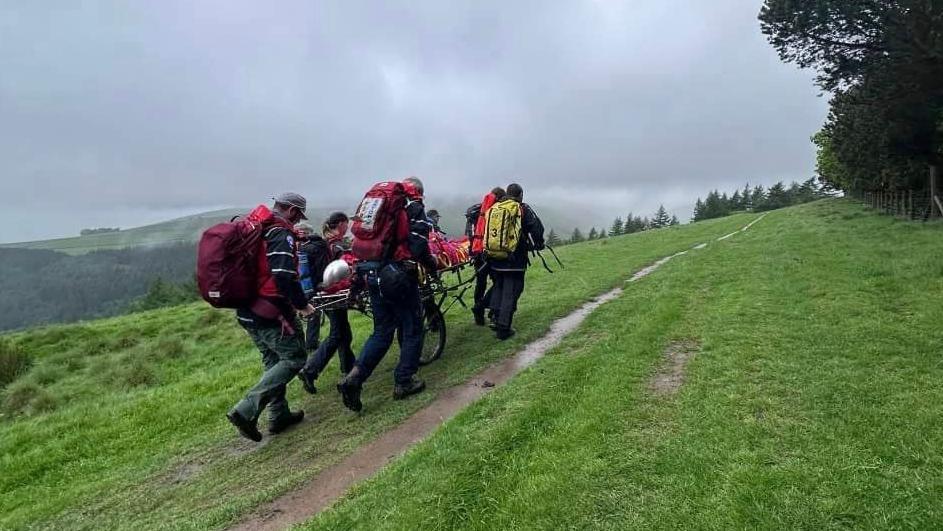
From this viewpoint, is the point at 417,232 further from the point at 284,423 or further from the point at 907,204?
the point at 907,204

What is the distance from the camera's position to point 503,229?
8.95m

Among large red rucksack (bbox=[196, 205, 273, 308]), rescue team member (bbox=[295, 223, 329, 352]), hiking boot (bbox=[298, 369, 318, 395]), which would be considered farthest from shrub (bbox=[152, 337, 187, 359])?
large red rucksack (bbox=[196, 205, 273, 308])

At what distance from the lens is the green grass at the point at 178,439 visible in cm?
554

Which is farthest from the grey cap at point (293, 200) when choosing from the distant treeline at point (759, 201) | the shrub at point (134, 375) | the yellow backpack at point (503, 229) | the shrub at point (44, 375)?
the distant treeline at point (759, 201)

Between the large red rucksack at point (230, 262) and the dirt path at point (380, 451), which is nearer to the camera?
the dirt path at point (380, 451)

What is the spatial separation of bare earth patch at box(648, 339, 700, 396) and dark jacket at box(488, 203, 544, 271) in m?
2.97

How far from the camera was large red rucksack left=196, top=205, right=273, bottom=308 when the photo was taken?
5.86 meters

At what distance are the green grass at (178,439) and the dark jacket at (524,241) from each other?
129 cm

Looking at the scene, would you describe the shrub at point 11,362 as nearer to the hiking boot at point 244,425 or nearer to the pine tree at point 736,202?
the hiking boot at point 244,425

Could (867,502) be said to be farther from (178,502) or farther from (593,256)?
(593,256)

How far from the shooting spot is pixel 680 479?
398 cm

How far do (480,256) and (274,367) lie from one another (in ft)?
14.0

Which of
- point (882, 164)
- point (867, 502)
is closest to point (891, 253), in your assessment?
point (867, 502)

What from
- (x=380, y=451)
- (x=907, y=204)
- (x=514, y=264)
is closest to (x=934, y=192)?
(x=907, y=204)
